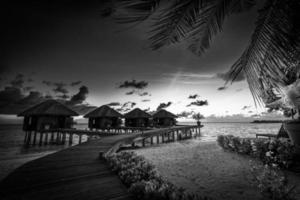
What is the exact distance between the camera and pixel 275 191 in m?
4.19

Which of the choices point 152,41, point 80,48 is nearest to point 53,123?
point 80,48

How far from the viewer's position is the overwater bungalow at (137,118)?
2940 cm

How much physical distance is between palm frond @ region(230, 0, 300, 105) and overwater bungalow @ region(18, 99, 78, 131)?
24.1 metres

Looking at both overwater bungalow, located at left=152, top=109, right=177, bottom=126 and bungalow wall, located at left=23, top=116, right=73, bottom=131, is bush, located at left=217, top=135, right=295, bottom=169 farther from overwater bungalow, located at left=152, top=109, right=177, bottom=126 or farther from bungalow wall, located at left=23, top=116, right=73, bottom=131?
bungalow wall, located at left=23, top=116, right=73, bottom=131

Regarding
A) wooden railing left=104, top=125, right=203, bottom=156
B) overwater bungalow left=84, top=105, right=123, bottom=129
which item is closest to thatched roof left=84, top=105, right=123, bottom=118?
overwater bungalow left=84, top=105, right=123, bottom=129

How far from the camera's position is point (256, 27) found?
1.16 m

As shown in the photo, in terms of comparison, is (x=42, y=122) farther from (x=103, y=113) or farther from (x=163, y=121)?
(x=163, y=121)

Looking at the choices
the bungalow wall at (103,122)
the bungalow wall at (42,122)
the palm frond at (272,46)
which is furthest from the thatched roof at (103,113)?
the palm frond at (272,46)

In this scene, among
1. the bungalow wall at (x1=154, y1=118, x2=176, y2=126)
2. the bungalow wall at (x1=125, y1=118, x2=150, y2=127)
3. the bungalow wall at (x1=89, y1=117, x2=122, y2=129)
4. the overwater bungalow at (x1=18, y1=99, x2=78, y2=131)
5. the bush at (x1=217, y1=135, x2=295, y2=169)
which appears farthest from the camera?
the bungalow wall at (x1=154, y1=118, x2=176, y2=126)

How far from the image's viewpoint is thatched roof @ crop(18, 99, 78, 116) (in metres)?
19.5

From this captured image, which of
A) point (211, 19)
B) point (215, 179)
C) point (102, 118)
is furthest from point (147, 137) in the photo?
point (211, 19)

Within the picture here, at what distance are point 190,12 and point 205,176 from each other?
7.83 m

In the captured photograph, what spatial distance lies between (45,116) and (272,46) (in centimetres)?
2643

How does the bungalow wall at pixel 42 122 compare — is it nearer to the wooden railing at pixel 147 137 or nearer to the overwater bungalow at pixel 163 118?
the wooden railing at pixel 147 137
